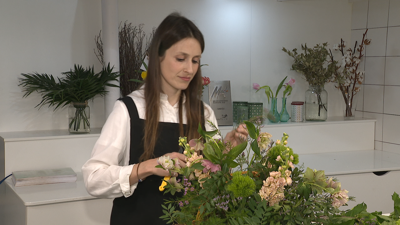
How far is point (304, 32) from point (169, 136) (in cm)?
206

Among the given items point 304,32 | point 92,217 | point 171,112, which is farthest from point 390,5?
point 92,217

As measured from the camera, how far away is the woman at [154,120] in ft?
4.16

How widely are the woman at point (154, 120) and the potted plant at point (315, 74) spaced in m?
1.69

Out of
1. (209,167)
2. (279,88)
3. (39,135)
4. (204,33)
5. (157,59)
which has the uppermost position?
(204,33)

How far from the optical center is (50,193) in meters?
1.90

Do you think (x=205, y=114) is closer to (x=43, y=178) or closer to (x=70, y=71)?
(x=43, y=178)

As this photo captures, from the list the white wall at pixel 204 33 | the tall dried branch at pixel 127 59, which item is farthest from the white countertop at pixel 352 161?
the tall dried branch at pixel 127 59

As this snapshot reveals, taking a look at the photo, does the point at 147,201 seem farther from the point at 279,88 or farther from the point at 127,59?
the point at 279,88

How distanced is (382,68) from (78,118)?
211 cm

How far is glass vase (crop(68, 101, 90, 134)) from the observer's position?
7.46 ft

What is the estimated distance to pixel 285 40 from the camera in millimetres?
3061

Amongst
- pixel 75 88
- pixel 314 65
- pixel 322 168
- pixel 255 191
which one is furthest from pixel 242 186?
pixel 314 65

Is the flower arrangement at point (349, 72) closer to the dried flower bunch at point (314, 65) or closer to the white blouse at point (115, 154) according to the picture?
the dried flower bunch at point (314, 65)

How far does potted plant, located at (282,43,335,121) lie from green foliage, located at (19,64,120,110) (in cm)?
134
